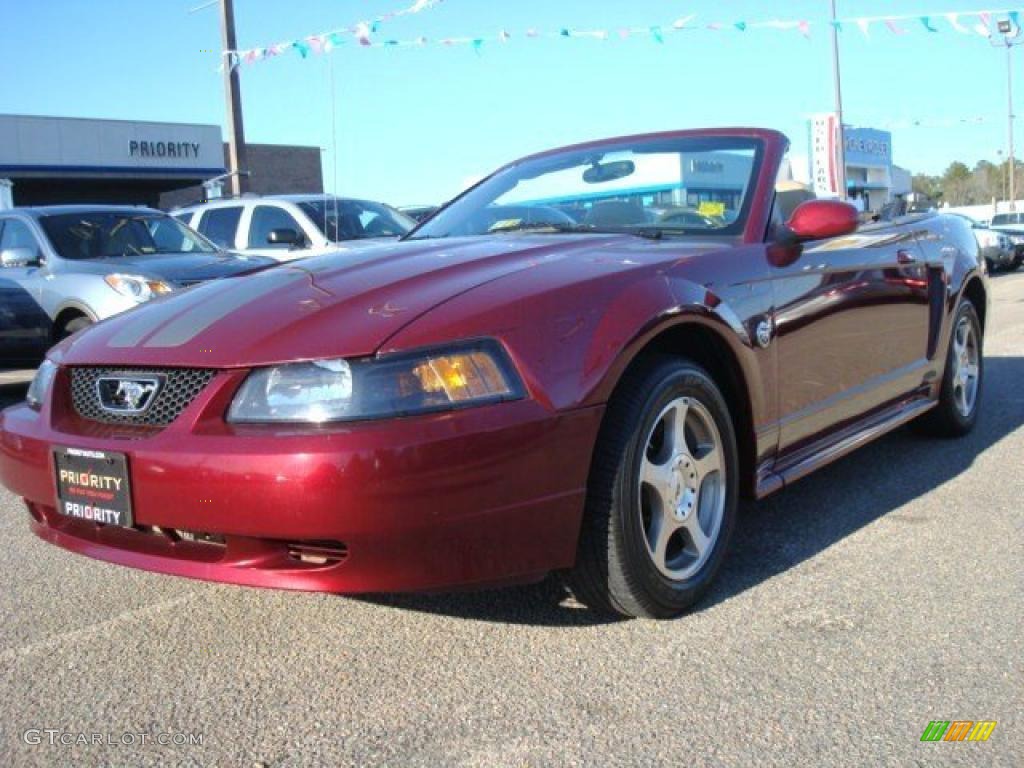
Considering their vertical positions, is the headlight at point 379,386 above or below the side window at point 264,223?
below

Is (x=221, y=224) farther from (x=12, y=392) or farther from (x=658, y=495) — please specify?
(x=658, y=495)

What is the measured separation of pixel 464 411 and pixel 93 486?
1.04 metres

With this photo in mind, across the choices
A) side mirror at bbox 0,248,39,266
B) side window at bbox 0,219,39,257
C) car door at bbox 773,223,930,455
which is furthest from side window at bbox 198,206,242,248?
car door at bbox 773,223,930,455

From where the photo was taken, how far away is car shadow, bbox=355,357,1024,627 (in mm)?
3168

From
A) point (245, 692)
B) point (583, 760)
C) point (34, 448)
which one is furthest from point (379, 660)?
point (34, 448)

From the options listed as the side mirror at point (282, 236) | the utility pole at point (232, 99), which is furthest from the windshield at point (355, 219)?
the utility pole at point (232, 99)

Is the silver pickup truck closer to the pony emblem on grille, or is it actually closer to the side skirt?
the pony emblem on grille

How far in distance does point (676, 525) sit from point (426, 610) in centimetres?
80

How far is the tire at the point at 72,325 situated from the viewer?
7.70m

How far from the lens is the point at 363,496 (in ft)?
7.94

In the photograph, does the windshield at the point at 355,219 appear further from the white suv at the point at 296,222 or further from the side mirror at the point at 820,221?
the side mirror at the point at 820,221

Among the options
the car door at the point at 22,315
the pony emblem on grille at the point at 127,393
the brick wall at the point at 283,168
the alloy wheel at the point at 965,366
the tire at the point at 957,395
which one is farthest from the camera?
the brick wall at the point at 283,168

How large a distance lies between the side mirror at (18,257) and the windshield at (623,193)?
4.82m

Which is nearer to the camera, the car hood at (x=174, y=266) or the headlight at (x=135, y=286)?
the headlight at (x=135, y=286)
